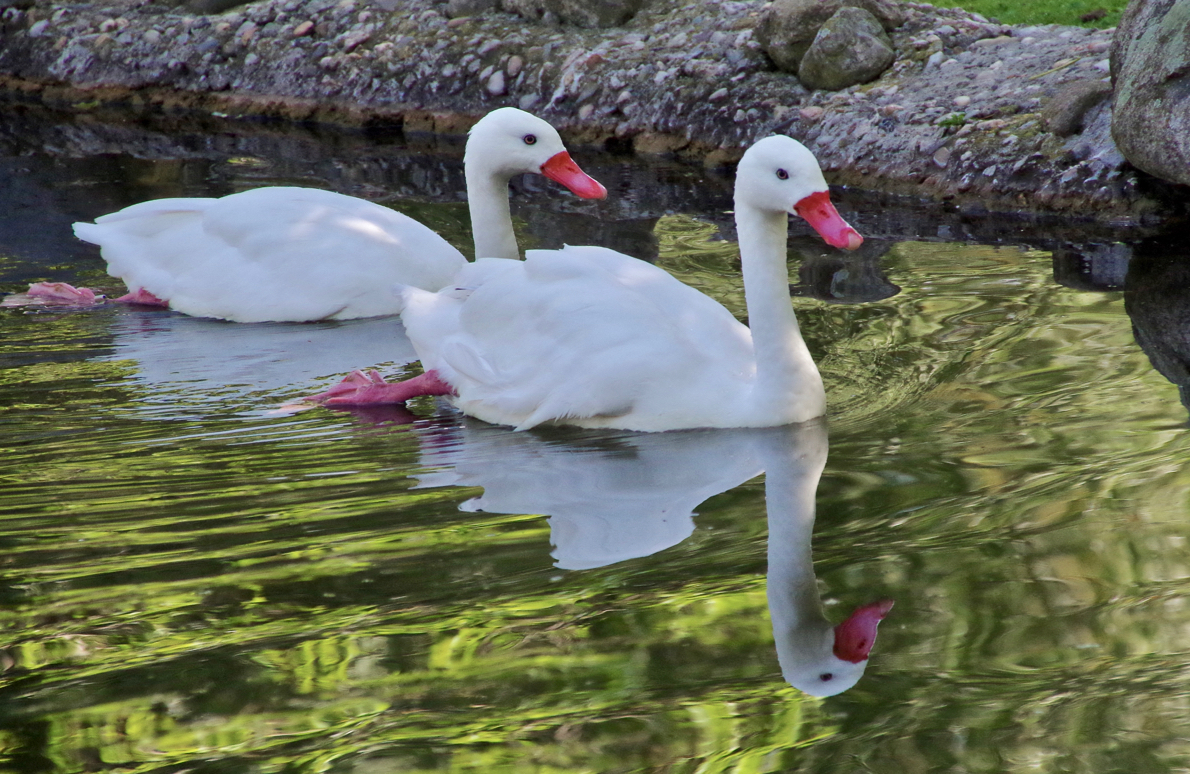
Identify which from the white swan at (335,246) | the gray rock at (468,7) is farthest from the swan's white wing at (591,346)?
the gray rock at (468,7)

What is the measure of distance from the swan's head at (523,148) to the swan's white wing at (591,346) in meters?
1.29

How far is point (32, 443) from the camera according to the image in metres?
5.01

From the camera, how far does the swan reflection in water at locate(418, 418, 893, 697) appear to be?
3.44 m

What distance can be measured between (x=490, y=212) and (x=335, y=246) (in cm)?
77

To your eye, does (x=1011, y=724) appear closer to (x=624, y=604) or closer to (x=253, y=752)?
(x=624, y=604)

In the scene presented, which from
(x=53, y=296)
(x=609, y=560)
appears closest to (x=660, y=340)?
(x=609, y=560)

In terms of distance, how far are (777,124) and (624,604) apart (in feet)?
23.1

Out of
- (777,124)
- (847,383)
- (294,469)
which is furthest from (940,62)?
(294,469)

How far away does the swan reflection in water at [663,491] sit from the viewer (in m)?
3.44

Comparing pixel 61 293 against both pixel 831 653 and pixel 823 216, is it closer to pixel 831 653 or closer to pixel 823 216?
pixel 823 216

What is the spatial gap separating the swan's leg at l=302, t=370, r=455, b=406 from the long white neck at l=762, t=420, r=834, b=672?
4.67 feet

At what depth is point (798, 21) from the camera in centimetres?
1051

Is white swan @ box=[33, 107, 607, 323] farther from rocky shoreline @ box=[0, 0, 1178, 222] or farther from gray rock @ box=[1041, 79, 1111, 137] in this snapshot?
gray rock @ box=[1041, 79, 1111, 137]

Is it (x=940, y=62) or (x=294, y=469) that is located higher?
(x=940, y=62)
